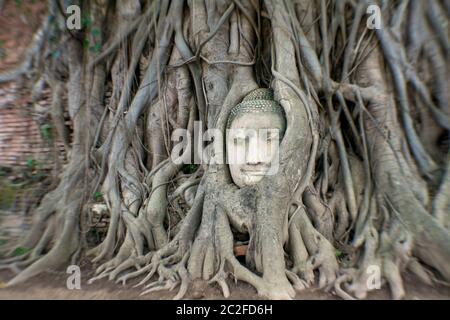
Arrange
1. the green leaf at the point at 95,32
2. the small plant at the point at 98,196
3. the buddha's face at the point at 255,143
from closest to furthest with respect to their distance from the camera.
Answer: the buddha's face at the point at 255,143
the small plant at the point at 98,196
the green leaf at the point at 95,32

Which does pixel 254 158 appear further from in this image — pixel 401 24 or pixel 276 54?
pixel 401 24

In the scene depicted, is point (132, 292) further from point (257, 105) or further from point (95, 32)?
point (95, 32)

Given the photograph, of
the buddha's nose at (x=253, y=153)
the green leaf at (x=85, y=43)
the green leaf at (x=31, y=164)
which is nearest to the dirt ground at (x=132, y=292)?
the buddha's nose at (x=253, y=153)

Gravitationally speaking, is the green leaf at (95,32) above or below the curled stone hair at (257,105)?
above

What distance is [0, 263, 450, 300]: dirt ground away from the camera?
6.86 feet

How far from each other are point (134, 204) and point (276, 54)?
6.50ft

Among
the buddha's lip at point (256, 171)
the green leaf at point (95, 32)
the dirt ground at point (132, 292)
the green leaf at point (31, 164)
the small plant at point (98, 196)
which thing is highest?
the green leaf at point (95, 32)

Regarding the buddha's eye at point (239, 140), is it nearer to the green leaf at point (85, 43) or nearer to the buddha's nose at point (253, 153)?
the buddha's nose at point (253, 153)

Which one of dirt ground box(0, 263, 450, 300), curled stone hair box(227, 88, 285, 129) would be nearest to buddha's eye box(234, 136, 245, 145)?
curled stone hair box(227, 88, 285, 129)

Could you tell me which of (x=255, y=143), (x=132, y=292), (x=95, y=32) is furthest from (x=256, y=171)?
(x=95, y=32)

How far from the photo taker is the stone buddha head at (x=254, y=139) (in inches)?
95.3

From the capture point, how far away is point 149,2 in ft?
10.3

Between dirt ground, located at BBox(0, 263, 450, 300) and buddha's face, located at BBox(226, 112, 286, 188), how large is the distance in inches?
34.3

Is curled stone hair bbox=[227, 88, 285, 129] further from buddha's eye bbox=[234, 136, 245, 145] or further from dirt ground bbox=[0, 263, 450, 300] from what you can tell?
dirt ground bbox=[0, 263, 450, 300]
